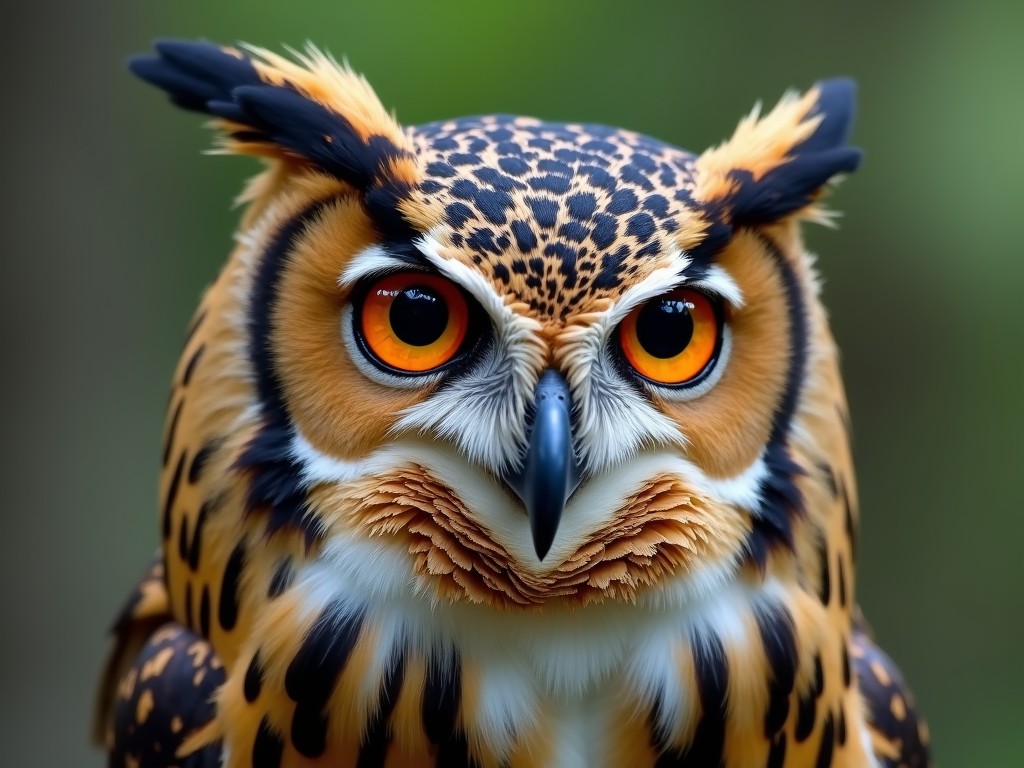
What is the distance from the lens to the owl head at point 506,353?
970mm

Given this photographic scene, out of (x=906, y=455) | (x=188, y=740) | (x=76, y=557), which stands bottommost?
(x=76, y=557)

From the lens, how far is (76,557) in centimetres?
297

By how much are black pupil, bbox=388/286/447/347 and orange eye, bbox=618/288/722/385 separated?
0.16m

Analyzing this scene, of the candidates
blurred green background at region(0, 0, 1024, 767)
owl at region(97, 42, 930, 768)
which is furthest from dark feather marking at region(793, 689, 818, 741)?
blurred green background at region(0, 0, 1024, 767)

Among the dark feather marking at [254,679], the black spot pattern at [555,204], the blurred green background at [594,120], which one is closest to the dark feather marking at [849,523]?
the black spot pattern at [555,204]

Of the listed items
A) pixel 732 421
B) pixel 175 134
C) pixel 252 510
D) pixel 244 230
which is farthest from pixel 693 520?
pixel 175 134

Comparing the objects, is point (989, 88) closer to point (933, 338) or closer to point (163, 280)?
point (933, 338)

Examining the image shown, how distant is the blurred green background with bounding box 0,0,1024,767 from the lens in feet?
8.54

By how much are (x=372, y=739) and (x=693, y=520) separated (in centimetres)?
38

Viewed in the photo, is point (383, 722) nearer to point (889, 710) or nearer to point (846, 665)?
point (846, 665)

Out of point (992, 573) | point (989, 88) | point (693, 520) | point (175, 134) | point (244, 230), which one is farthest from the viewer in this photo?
point (992, 573)

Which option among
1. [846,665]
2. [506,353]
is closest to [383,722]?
[506,353]

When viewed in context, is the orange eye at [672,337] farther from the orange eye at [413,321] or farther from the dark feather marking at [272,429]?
the dark feather marking at [272,429]

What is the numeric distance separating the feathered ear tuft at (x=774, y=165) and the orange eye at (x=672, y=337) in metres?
0.09
